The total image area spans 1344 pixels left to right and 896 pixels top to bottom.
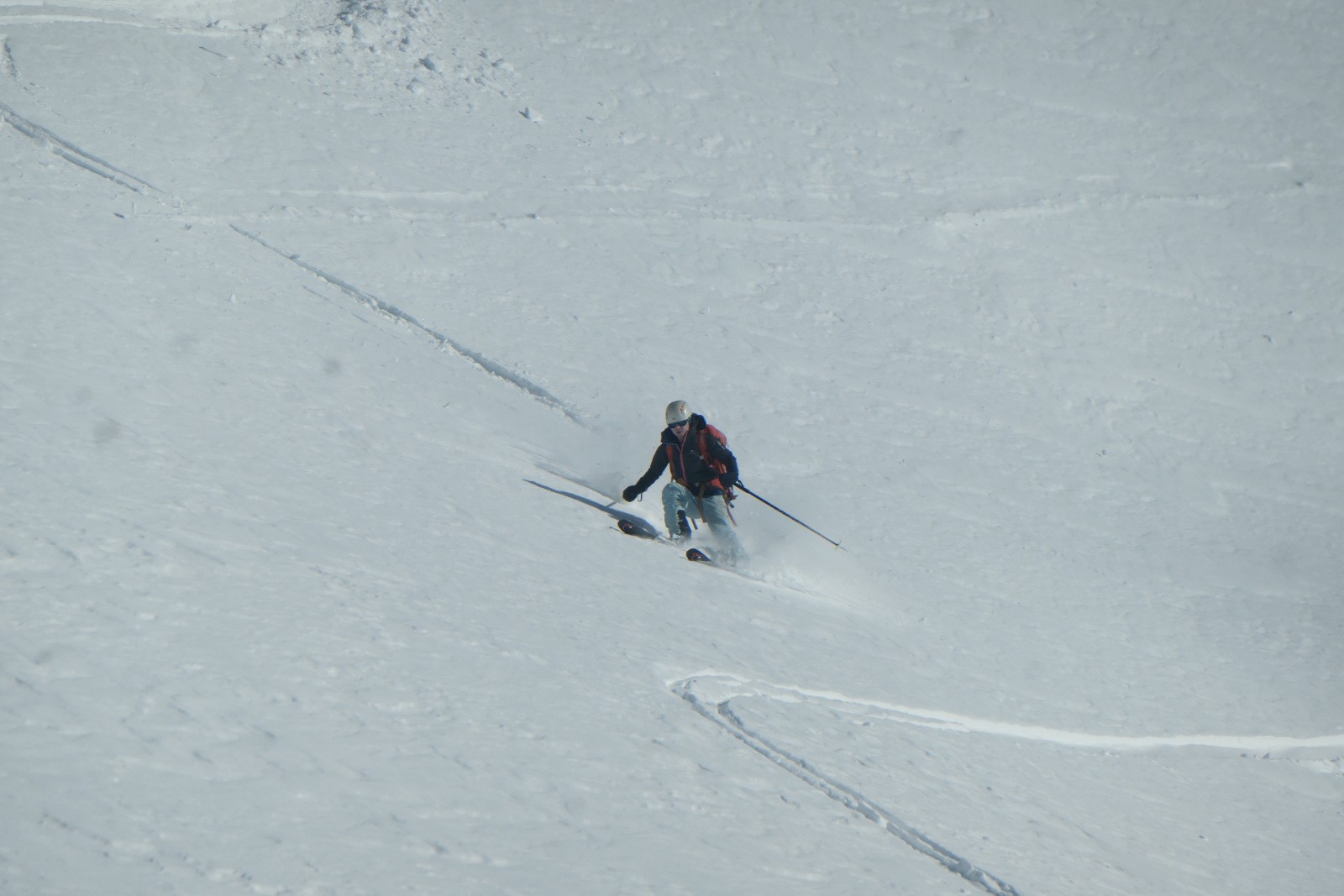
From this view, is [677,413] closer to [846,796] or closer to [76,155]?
[846,796]

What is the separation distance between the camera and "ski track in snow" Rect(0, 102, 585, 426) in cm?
898

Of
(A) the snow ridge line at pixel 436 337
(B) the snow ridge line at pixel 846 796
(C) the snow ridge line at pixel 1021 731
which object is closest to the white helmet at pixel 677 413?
(A) the snow ridge line at pixel 436 337

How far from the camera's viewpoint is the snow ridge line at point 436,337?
29.3ft

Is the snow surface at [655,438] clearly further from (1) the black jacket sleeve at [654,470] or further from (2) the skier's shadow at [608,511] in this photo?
(1) the black jacket sleeve at [654,470]

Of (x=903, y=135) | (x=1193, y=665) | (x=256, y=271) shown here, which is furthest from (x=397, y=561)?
(x=903, y=135)

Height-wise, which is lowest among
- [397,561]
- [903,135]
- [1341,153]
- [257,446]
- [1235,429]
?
[397,561]

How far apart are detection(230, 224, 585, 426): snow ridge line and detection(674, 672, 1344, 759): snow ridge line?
454 cm

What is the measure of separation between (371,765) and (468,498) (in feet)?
9.80

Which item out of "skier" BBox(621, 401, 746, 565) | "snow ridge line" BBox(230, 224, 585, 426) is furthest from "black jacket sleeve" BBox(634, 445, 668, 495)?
"snow ridge line" BBox(230, 224, 585, 426)

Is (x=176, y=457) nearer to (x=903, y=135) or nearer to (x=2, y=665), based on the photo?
(x=2, y=665)

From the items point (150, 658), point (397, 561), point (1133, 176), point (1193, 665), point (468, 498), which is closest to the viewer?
point (150, 658)

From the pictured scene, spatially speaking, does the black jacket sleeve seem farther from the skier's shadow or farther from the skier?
the skier's shadow

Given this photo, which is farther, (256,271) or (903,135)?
(903,135)

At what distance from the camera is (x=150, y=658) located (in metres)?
3.11
